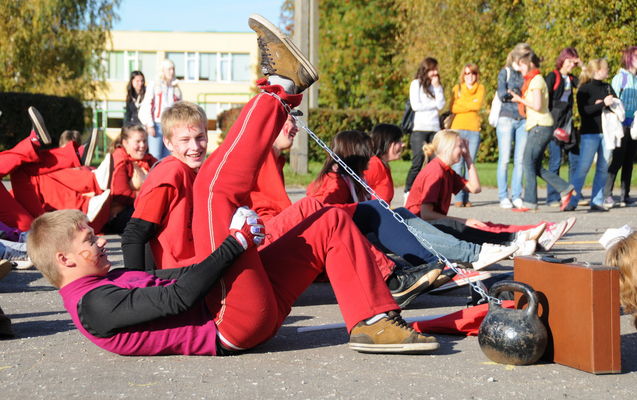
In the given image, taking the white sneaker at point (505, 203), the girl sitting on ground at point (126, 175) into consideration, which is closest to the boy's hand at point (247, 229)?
the girl sitting on ground at point (126, 175)

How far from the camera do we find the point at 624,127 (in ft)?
43.7

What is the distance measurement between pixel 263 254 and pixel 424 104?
30.8ft

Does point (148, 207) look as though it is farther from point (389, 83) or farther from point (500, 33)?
point (389, 83)

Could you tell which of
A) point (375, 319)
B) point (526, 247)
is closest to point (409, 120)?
point (526, 247)

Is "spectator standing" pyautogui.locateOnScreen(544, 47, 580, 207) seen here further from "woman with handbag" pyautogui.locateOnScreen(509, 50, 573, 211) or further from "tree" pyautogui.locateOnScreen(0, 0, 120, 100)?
"tree" pyautogui.locateOnScreen(0, 0, 120, 100)

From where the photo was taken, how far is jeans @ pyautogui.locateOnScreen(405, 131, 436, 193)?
13680 millimetres

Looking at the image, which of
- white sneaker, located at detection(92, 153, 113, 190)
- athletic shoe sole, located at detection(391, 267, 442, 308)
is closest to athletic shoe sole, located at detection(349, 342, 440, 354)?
athletic shoe sole, located at detection(391, 267, 442, 308)

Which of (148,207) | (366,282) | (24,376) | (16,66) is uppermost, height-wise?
(16,66)

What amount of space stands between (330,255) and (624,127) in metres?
9.94

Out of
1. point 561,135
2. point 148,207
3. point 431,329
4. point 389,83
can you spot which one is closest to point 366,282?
point 431,329

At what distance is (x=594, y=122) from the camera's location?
43.1ft

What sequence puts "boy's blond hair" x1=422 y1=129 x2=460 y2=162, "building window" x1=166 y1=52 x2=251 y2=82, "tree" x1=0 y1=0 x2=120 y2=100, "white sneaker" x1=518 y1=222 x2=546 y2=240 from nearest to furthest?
"white sneaker" x1=518 y1=222 x2=546 y2=240 < "boy's blond hair" x1=422 y1=129 x2=460 y2=162 < "tree" x1=0 y1=0 x2=120 y2=100 < "building window" x1=166 y1=52 x2=251 y2=82

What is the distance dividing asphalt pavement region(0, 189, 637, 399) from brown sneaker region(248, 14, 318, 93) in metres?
1.32

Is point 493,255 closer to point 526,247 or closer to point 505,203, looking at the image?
point 526,247
